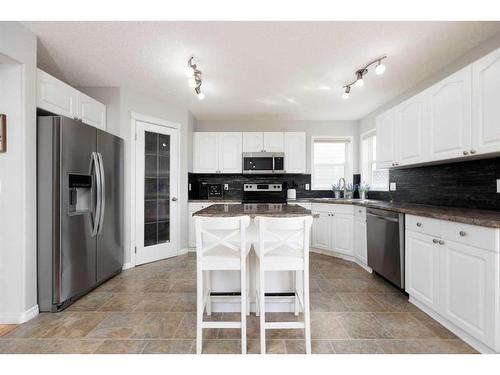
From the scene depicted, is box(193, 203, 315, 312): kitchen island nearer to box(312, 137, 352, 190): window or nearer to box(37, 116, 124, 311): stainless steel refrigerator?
box(37, 116, 124, 311): stainless steel refrigerator

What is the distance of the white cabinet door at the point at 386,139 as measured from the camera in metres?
3.02

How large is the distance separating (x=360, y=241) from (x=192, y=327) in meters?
2.45

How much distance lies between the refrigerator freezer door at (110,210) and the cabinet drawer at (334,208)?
116 inches

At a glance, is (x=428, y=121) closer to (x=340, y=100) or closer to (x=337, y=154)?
(x=340, y=100)

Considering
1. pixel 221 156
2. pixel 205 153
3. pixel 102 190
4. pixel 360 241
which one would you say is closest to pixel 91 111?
pixel 102 190

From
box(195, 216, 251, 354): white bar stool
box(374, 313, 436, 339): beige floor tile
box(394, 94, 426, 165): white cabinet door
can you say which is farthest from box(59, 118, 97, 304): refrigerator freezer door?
box(394, 94, 426, 165): white cabinet door

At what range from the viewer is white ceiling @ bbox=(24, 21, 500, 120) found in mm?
2082

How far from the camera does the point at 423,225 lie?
2111mm

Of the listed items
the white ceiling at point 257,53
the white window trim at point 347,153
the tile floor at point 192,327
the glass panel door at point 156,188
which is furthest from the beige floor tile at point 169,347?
the white window trim at point 347,153

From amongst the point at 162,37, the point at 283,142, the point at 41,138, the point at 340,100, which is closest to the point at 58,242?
the point at 41,138

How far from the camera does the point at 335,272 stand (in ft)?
10.6

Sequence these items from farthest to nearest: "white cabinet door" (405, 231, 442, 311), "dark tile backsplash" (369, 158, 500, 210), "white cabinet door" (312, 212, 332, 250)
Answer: "white cabinet door" (312, 212, 332, 250)
"dark tile backsplash" (369, 158, 500, 210)
"white cabinet door" (405, 231, 442, 311)

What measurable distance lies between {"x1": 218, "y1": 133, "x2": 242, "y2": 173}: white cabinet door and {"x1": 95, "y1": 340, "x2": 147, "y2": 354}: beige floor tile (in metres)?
3.16

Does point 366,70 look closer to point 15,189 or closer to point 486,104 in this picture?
point 486,104
